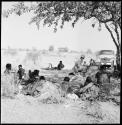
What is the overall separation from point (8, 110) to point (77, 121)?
2028 mm

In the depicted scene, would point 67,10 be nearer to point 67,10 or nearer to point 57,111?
point 67,10

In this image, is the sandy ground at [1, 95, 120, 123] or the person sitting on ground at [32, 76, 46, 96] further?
the person sitting on ground at [32, 76, 46, 96]

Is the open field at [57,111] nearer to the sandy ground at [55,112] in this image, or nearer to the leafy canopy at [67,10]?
the sandy ground at [55,112]

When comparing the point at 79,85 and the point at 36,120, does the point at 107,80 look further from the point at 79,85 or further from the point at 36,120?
the point at 36,120

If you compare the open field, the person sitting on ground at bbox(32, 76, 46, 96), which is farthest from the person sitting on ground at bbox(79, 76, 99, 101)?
the person sitting on ground at bbox(32, 76, 46, 96)

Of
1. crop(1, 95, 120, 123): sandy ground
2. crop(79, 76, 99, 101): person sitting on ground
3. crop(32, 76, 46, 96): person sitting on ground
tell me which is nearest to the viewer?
crop(1, 95, 120, 123): sandy ground

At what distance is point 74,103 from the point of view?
1057 centimetres

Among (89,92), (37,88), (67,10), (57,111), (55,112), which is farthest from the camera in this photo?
(67,10)

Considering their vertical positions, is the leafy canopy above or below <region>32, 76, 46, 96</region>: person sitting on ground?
above

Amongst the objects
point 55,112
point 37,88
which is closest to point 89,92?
point 37,88

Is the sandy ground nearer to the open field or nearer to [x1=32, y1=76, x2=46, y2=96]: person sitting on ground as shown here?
the open field

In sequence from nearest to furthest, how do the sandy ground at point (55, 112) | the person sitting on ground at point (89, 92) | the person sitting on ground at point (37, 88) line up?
the sandy ground at point (55, 112) → the person sitting on ground at point (89, 92) → the person sitting on ground at point (37, 88)

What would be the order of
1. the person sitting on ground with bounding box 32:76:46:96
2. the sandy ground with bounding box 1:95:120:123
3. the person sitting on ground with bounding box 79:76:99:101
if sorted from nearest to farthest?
the sandy ground with bounding box 1:95:120:123 < the person sitting on ground with bounding box 79:76:99:101 < the person sitting on ground with bounding box 32:76:46:96

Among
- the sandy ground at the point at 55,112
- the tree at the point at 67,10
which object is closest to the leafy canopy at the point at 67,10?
the tree at the point at 67,10
